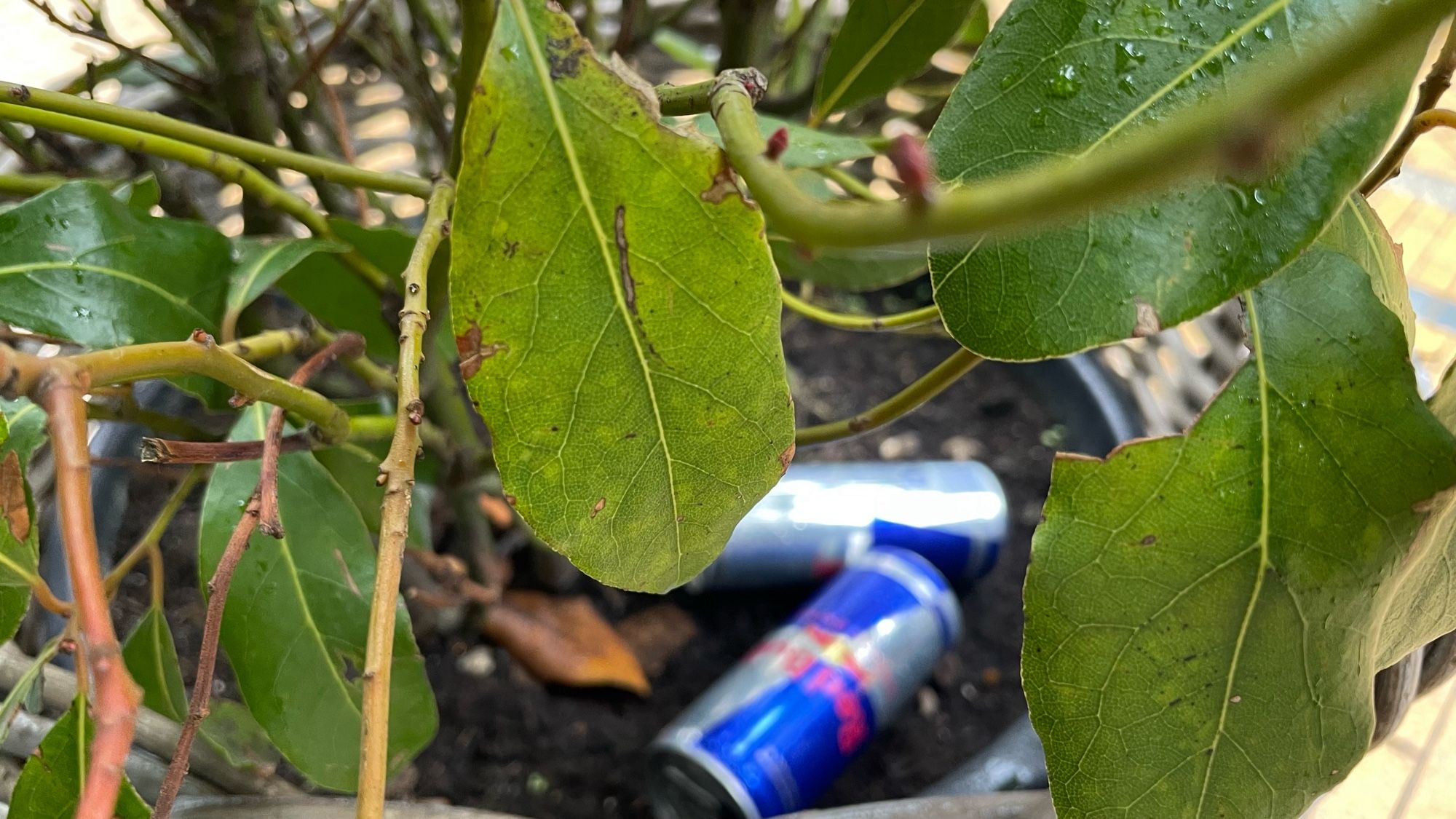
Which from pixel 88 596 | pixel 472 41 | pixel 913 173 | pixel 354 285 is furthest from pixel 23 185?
pixel 913 173

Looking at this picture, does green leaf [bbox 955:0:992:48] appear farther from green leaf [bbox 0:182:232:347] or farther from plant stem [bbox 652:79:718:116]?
green leaf [bbox 0:182:232:347]

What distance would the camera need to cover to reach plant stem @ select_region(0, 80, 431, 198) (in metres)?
0.32

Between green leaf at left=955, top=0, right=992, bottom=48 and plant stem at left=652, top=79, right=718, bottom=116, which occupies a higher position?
green leaf at left=955, top=0, right=992, bottom=48

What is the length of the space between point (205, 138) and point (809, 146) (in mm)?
231

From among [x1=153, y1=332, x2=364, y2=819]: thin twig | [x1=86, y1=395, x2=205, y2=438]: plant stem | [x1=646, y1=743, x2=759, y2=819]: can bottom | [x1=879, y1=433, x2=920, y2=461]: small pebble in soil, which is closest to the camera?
[x1=153, y1=332, x2=364, y2=819]: thin twig

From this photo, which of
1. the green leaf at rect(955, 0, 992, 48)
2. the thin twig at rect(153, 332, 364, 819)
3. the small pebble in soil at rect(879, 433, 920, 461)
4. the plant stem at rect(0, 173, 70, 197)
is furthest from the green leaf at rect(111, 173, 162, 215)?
the small pebble in soil at rect(879, 433, 920, 461)

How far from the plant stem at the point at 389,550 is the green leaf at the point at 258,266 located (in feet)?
0.53

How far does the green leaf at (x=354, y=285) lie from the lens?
0.47m

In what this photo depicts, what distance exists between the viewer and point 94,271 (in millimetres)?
386

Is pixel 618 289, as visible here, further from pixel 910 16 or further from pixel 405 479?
pixel 910 16

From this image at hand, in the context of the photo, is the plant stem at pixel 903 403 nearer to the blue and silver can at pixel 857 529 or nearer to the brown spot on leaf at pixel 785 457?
the brown spot on leaf at pixel 785 457

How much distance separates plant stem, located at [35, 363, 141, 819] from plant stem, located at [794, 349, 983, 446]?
24 centimetres

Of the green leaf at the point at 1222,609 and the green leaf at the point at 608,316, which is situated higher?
the green leaf at the point at 608,316

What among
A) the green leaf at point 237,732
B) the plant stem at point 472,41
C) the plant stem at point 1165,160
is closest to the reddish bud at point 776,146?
the plant stem at point 1165,160
